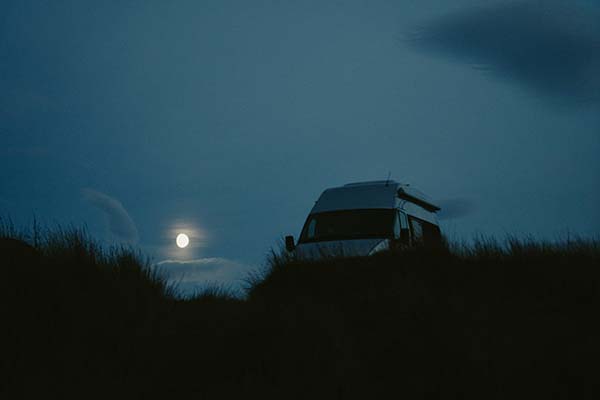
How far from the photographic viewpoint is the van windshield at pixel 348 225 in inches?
502

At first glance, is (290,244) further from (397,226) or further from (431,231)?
(431,231)

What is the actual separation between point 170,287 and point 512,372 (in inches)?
251

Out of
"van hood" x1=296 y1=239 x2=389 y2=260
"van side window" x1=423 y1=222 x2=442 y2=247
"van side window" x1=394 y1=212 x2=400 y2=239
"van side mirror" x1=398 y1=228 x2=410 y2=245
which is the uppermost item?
"van side window" x1=423 y1=222 x2=442 y2=247

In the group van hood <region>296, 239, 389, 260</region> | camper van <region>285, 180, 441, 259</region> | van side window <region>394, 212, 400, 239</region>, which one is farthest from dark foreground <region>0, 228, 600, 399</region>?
van side window <region>394, 212, 400, 239</region>

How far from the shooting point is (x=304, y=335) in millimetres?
7691

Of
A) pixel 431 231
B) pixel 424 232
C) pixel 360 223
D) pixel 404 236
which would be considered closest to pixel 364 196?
pixel 360 223

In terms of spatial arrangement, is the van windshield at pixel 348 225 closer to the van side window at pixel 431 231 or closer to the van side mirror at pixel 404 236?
the van side mirror at pixel 404 236

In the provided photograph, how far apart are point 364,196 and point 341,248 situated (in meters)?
2.09

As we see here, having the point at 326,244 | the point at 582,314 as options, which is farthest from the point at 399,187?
the point at 582,314

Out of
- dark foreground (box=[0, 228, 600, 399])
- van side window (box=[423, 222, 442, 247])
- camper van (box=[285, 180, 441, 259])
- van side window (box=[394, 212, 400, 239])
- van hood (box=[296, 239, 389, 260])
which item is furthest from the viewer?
van side window (box=[423, 222, 442, 247])

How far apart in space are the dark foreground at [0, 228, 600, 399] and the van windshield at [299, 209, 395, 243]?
1.70 m

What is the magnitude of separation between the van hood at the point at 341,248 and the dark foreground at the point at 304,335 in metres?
0.84

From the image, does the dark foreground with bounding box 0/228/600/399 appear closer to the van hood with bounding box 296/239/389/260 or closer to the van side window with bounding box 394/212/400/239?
the van hood with bounding box 296/239/389/260

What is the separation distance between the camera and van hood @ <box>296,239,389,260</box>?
1195 cm
